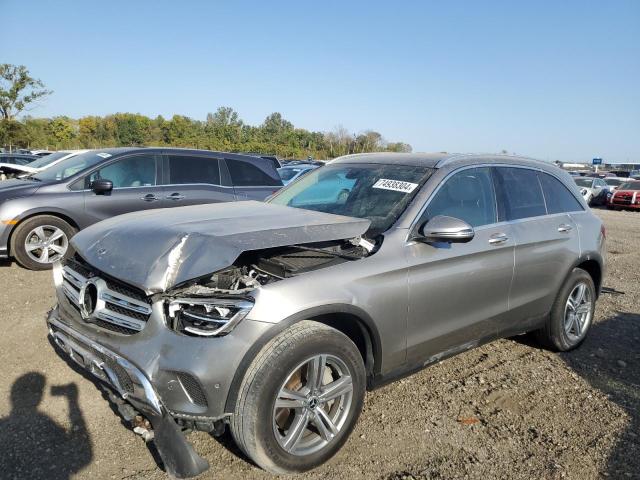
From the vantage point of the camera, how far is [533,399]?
3684mm

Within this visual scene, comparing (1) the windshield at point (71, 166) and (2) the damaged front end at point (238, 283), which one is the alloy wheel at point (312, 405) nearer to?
(2) the damaged front end at point (238, 283)

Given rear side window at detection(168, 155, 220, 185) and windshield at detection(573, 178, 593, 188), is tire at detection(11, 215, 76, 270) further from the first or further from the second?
windshield at detection(573, 178, 593, 188)

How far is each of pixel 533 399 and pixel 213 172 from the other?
576cm

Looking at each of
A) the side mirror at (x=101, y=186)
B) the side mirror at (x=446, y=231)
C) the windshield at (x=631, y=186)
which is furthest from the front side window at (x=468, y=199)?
the windshield at (x=631, y=186)

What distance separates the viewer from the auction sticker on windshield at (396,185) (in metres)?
3.50

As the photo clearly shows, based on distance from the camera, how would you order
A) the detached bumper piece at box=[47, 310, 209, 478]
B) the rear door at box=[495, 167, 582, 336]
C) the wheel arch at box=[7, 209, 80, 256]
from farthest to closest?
the wheel arch at box=[7, 209, 80, 256], the rear door at box=[495, 167, 582, 336], the detached bumper piece at box=[47, 310, 209, 478]

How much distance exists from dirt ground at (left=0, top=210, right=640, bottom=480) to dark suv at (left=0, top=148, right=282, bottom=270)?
223 centimetres

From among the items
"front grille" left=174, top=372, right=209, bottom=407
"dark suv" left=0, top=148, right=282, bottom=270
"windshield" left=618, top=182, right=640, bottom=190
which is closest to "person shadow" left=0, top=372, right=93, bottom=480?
"front grille" left=174, top=372, right=209, bottom=407

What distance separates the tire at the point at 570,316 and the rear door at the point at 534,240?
0.13 m

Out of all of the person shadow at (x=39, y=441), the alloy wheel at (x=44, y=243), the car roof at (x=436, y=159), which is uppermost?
the car roof at (x=436, y=159)

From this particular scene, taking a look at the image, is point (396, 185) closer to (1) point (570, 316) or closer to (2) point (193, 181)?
(1) point (570, 316)

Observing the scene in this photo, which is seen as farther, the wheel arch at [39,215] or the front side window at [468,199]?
the wheel arch at [39,215]

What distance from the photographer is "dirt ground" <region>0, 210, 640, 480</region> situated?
9.02ft

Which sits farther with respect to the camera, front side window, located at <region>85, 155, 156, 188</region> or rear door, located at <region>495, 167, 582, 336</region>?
front side window, located at <region>85, 155, 156, 188</region>
